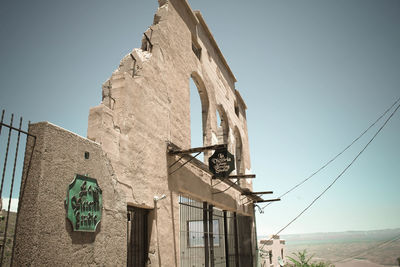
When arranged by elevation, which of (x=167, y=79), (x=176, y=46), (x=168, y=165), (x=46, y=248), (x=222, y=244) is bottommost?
(x=222, y=244)


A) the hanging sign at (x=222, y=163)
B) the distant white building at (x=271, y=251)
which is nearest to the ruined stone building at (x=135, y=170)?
the hanging sign at (x=222, y=163)

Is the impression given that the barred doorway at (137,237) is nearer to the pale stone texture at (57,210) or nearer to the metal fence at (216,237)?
the pale stone texture at (57,210)

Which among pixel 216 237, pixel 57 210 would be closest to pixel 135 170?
pixel 57 210

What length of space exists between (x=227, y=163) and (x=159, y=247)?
2953 mm

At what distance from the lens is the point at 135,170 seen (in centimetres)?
519

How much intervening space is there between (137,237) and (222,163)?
3197mm

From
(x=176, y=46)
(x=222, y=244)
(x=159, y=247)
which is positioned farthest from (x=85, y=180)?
(x=222, y=244)

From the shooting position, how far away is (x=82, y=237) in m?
3.60

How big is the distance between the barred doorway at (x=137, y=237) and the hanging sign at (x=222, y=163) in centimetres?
273

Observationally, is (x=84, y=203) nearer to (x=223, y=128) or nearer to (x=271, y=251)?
(x=223, y=128)

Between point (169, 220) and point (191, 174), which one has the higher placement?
point (191, 174)

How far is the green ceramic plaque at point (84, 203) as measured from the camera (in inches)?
137

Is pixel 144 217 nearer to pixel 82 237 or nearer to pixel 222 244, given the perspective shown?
pixel 82 237

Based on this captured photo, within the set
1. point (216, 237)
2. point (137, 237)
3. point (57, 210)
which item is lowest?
point (216, 237)
